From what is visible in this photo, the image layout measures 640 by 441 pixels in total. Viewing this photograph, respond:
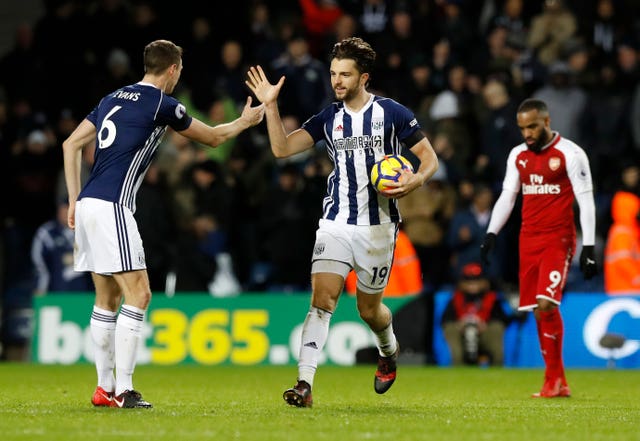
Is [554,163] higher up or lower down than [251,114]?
lower down

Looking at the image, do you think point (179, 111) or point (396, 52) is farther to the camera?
point (396, 52)

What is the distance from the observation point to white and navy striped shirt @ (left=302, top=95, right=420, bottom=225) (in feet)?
30.6

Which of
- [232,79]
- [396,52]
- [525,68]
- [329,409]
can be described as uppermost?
[396,52]

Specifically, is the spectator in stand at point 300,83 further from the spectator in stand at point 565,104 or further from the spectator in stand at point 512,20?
the spectator in stand at point 565,104

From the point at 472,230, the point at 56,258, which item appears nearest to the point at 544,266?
the point at 472,230

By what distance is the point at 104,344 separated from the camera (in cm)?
889

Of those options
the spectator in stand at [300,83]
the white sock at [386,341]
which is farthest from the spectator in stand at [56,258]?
the white sock at [386,341]

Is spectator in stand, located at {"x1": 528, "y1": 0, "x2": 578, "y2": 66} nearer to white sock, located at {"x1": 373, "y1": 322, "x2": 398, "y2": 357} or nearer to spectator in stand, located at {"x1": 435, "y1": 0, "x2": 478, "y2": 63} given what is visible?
spectator in stand, located at {"x1": 435, "y1": 0, "x2": 478, "y2": 63}

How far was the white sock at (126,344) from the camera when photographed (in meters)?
8.70

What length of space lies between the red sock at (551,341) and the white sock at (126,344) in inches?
156

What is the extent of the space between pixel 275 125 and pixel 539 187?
9.84 ft

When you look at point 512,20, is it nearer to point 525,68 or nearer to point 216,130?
point 525,68

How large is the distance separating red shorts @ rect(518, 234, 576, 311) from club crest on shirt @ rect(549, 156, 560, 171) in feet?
1.93

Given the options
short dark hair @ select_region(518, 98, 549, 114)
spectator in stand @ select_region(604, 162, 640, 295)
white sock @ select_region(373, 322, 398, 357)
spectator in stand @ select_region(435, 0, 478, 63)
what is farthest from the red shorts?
spectator in stand @ select_region(435, 0, 478, 63)
